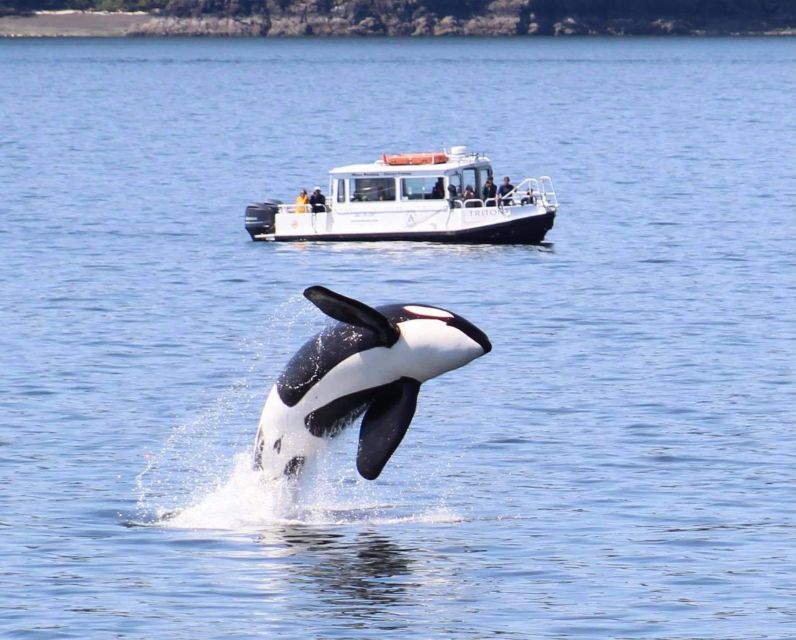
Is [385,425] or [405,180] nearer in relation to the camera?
[385,425]

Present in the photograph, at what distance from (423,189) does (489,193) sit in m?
2.38

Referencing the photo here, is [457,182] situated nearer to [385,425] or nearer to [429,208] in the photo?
[429,208]

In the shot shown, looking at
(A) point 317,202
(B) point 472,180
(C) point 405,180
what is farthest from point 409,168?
(B) point 472,180

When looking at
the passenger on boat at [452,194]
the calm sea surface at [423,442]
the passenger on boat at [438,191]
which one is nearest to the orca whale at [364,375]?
the calm sea surface at [423,442]

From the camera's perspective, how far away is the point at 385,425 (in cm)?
2452

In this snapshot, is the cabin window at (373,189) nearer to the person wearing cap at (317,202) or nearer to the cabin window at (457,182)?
the person wearing cap at (317,202)

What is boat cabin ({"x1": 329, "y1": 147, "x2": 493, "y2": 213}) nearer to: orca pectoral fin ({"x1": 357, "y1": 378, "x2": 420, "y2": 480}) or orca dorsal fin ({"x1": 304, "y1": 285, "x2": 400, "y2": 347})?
orca pectoral fin ({"x1": 357, "y1": 378, "x2": 420, "y2": 480})

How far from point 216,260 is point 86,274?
5610 mm

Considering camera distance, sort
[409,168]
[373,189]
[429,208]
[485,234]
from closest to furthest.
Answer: [409,168], [429,208], [485,234], [373,189]

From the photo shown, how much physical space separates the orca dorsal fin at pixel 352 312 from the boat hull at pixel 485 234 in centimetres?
3929

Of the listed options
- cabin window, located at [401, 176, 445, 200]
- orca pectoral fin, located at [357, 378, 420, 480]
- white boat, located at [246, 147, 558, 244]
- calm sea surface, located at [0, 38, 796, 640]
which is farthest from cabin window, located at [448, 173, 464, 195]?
orca pectoral fin, located at [357, 378, 420, 480]

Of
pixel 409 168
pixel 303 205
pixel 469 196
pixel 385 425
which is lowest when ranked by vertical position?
pixel 303 205

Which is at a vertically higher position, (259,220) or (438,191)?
(438,191)

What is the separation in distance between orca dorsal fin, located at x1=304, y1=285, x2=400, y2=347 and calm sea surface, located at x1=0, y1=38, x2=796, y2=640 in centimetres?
324
